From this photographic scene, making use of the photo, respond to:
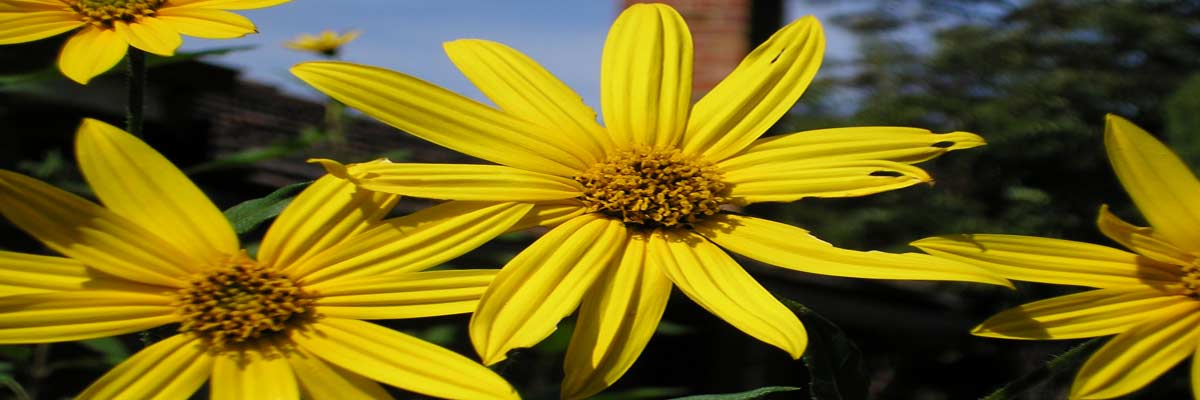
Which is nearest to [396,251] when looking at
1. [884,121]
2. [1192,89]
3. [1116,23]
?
[1192,89]

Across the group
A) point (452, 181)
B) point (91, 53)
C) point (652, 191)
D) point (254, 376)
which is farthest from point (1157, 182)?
point (91, 53)

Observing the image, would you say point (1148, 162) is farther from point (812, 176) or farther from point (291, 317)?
point (291, 317)

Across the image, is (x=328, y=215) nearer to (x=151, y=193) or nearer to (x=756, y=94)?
(x=151, y=193)

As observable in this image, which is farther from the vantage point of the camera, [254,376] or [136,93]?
[136,93]

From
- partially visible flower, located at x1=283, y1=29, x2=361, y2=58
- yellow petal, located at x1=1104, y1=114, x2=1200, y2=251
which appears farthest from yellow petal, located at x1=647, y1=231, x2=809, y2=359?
partially visible flower, located at x1=283, y1=29, x2=361, y2=58

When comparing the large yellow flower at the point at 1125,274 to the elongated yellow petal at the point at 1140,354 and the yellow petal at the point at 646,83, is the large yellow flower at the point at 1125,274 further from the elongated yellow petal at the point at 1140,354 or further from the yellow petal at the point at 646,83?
the yellow petal at the point at 646,83

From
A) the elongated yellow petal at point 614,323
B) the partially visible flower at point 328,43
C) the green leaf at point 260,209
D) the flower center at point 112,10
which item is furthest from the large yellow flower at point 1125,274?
the partially visible flower at point 328,43

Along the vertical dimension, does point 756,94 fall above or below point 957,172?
below
